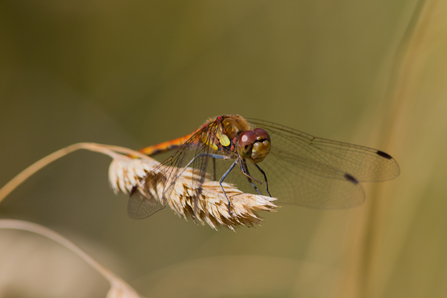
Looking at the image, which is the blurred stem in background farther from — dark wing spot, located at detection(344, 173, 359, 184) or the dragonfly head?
the dragonfly head

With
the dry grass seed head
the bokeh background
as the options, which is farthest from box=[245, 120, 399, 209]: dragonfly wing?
the dry grass seed head

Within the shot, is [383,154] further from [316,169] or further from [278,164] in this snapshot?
[278,164]

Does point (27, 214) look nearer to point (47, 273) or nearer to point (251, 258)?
point (47, 273)

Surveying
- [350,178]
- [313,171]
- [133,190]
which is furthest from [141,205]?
[350,178]

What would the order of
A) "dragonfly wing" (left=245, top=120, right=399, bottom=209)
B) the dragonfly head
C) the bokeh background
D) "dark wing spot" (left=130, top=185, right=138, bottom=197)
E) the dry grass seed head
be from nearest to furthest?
the dry grass seed head, "dark wing spot" (left=130, top=185, right=138, bottom=197), the dragonfly head, "dragonfly wing" (left=245, top=120, right=399, bottom=209), the bokeh background

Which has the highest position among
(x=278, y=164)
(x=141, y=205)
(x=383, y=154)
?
(x=383, y=154)

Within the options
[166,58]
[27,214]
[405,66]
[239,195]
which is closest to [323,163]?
[405,66]
